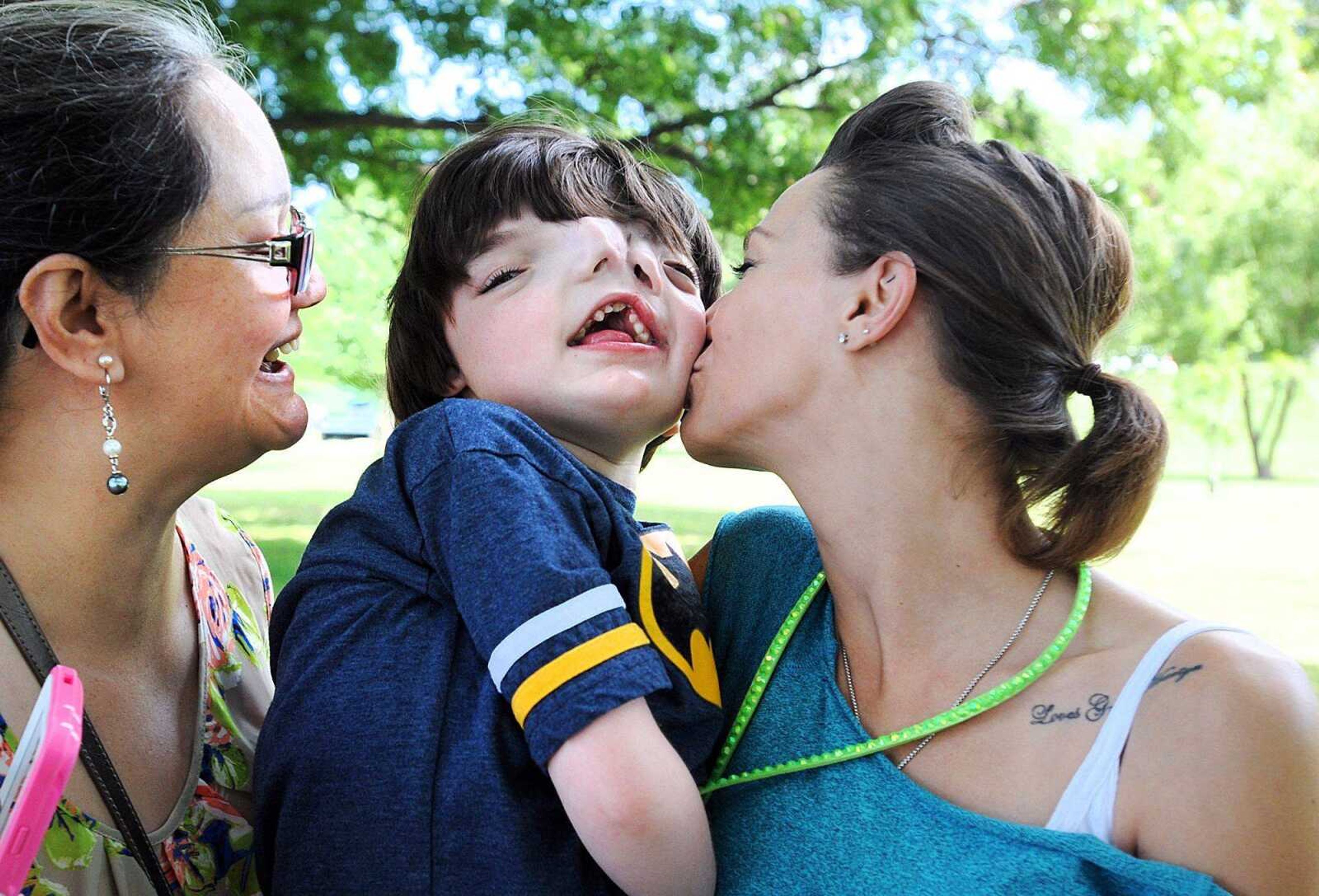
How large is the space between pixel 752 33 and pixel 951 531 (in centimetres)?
690

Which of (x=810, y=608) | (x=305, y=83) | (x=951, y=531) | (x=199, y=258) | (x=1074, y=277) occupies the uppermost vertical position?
(x=1074, y=277)

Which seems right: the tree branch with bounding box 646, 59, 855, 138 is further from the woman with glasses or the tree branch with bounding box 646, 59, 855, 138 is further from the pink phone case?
the pink phone case

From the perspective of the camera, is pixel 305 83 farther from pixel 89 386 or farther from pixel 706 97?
pixel 89 386

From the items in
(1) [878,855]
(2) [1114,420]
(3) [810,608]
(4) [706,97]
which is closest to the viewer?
(1) [878,855]

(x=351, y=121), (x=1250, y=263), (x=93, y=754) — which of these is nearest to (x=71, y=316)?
(x=93, y=754)

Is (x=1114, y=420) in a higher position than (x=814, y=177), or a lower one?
lower

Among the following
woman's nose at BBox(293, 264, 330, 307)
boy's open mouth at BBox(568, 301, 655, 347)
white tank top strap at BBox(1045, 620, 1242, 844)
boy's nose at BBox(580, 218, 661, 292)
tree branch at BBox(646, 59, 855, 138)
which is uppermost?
boy's nose at BBox(580, 218, 661, 292)

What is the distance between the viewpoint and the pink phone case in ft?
4.00

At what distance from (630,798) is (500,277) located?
3.24 feet

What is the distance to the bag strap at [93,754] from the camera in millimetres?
1915

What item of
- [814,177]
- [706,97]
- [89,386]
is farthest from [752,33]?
[89,386]

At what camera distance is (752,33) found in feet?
27.2

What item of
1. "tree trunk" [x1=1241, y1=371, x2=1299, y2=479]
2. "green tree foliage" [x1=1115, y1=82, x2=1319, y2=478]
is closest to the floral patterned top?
"green tree foliage" [x1=1115, y1=82, x2=1319, y2=478]

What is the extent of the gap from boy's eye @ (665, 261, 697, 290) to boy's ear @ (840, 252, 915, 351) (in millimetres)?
448
